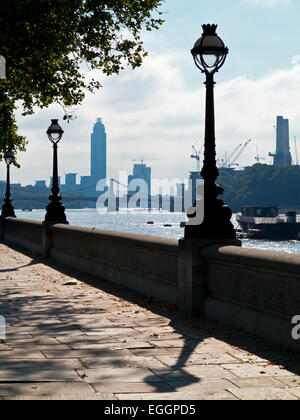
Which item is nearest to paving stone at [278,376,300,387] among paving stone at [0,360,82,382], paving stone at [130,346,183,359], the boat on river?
paving stone at [130,346,183,359]

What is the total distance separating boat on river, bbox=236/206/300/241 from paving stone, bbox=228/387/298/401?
119940 mm

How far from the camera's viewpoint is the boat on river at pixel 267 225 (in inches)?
4906

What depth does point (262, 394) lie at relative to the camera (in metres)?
6.22

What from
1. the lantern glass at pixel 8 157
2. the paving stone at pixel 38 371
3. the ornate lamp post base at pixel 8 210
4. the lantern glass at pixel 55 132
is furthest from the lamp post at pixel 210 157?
the ornate lamp post base at pixel 8 210

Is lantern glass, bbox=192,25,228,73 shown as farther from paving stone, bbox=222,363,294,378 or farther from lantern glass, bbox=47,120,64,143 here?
lantern glass, bbox=47,120,64,143

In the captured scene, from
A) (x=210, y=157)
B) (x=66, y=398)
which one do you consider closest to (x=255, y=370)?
(x=66, y=398)

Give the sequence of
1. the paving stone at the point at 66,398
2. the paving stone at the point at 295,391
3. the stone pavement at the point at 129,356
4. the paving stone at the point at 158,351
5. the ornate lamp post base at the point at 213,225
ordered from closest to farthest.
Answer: the paving stone at the point at 66,398 < the paving stone at the point at 295,391 < the stone pavement at the point at 129,356 < the paving stone at the point at 158,351 < the ornate lamp post base at the point at 213,225

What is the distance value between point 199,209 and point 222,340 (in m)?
3.01

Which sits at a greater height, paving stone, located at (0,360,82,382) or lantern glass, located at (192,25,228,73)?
lantern glass, located at (192,25,228,73)

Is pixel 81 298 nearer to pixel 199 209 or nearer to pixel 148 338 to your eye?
pixel 199 209

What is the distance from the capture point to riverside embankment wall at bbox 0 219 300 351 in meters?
8.51

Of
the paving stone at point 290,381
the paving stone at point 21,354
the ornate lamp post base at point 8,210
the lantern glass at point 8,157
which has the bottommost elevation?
the paving stone at point 21,354

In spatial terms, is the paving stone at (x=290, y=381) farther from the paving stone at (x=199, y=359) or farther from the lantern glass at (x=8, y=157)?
the lantern glass at (x=8, y=157)
